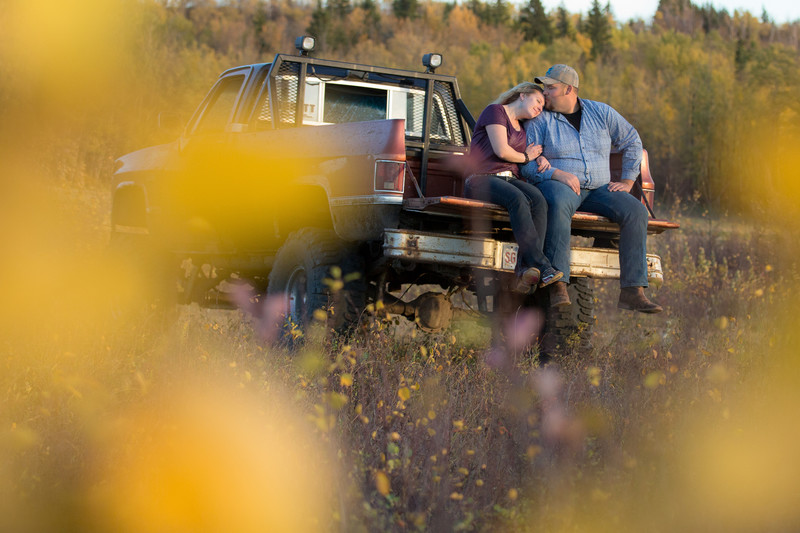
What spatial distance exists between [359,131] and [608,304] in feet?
16.4

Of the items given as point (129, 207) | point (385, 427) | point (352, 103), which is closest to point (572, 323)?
point (352, 103)

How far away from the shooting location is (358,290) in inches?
226

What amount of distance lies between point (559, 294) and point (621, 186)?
0.93m

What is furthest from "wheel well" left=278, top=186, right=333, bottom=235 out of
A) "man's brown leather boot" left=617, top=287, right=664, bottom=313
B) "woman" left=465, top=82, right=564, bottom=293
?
"man's brown leather boot" left=617, top=287, right=664, bottom=313

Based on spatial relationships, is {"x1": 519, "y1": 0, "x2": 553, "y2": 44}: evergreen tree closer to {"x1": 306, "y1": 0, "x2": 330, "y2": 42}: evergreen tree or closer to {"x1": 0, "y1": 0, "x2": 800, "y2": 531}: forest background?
{"x1": 306, "y1": 0, "x2": 330, "y2": 42}: evergreen tree

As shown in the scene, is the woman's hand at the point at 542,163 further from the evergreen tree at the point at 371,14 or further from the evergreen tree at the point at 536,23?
the evergreen tree at the point at 371,14

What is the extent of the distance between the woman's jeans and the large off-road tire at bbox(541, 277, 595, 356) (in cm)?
84

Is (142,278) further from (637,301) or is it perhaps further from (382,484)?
(382,484)

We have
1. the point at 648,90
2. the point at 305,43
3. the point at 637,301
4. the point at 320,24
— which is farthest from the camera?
the point at 320,24

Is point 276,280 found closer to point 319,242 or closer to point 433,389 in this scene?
point 319,242

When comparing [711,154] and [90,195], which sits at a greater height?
[711,154]

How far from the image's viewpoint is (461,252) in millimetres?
5352

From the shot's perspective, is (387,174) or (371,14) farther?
(371,14)

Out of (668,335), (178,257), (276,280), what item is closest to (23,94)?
(178,257)
